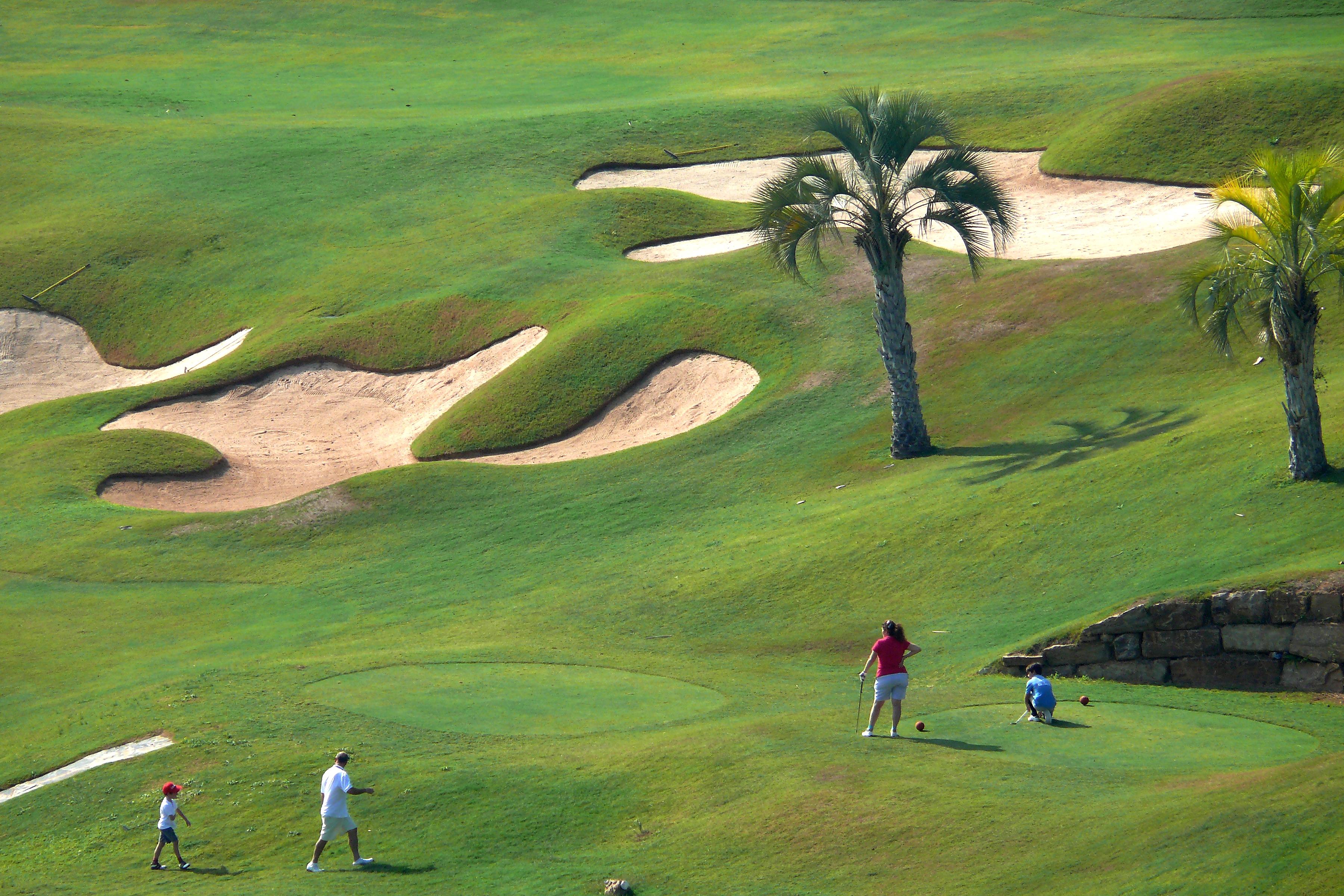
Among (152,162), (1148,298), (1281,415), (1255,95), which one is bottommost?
(1281,415)

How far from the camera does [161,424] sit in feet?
135

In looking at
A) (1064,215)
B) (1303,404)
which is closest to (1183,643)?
(1303,404)

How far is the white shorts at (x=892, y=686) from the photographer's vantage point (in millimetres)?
17438

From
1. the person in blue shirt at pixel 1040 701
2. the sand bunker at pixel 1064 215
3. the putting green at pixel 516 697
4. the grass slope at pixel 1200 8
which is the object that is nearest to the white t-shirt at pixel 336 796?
the putting green at pixel 516 697

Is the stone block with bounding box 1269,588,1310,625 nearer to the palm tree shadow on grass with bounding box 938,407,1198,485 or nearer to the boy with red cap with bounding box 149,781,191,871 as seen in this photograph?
the palm tree shadow on grass with bounding box 938,407,1198,485

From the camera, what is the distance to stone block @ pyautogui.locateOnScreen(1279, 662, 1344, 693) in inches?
744

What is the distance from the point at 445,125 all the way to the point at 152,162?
12.1 meters

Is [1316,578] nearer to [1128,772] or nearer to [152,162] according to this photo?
[1128,772]

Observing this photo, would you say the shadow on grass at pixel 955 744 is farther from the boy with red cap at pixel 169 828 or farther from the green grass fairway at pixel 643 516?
the boy with red cap at pixel 169 828

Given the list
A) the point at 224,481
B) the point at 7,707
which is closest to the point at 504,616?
the point at 7,707

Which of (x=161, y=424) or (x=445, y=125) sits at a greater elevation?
(x=445, y=125)

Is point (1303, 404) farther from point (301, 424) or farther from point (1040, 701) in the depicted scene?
point (301, 424)

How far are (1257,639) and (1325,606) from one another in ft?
3.50

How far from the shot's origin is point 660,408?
123 feet
